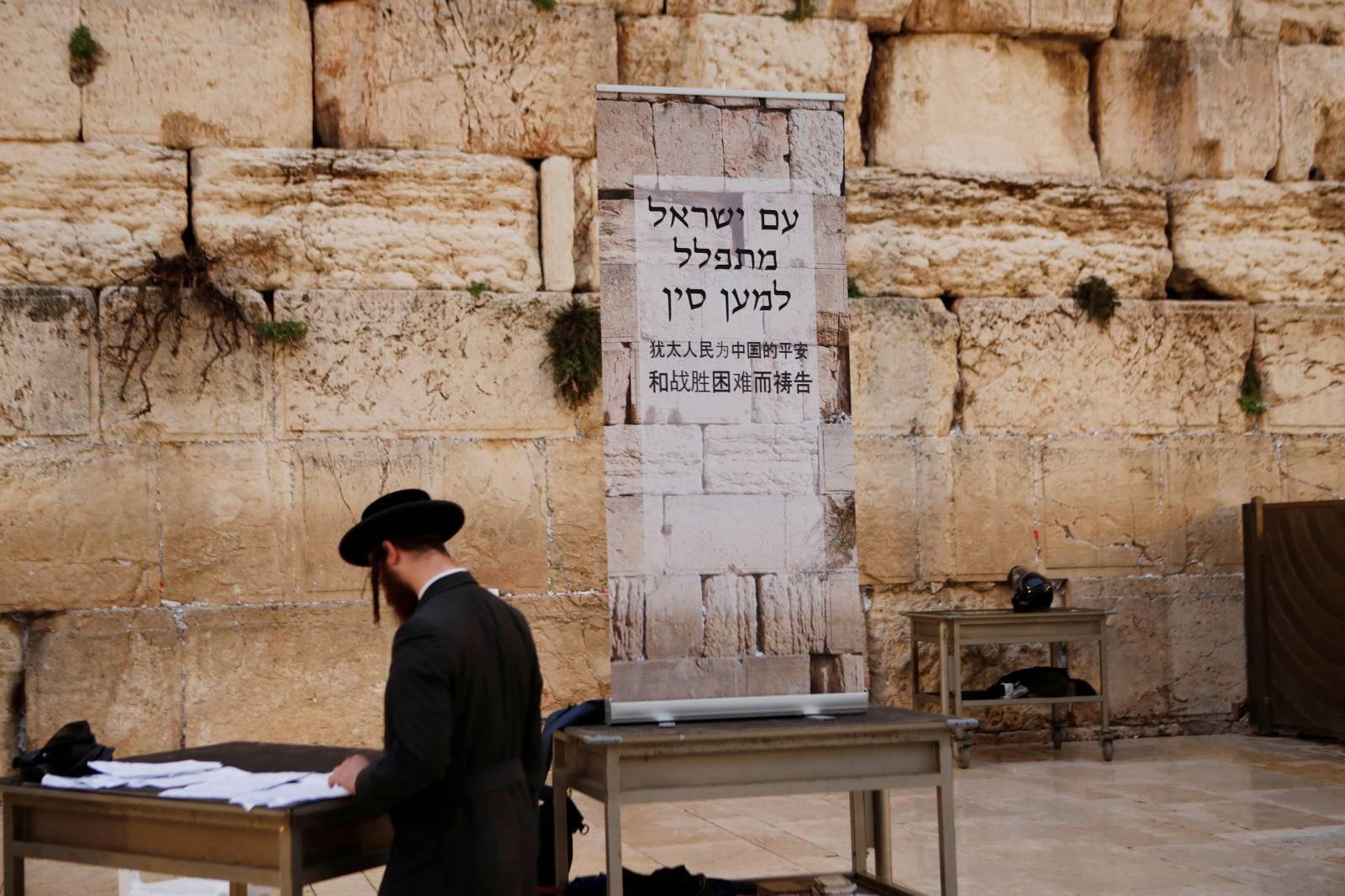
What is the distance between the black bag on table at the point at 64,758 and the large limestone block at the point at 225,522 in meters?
3.75

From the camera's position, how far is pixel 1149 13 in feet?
28.5

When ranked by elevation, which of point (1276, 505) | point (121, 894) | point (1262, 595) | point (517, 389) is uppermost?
point (517, 389)

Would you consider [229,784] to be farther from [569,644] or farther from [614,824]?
[569,644]

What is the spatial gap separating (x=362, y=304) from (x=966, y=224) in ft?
11.5

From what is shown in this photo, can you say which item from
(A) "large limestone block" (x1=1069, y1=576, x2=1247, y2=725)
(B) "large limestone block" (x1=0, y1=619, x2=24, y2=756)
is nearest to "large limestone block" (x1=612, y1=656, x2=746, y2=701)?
(B) "large limestone block" (x1=0, y1=619, x2=24, y2=756)

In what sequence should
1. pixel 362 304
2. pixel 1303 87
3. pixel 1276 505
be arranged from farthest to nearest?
pixel 1303 87, pixel 1276 505, pixel 362 304

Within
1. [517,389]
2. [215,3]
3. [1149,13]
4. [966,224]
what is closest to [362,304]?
[517,389]

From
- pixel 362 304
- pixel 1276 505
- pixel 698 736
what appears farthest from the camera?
pixel 1276 505

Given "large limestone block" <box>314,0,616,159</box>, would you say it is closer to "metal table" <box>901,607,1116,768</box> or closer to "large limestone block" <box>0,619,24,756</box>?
"large limestone block" <box>0,619,24,756</box>

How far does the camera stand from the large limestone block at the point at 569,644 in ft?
24.8

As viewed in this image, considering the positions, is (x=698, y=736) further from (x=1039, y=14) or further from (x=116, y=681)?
(x=1039, y=14)

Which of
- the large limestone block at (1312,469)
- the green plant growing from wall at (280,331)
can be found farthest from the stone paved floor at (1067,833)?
the green plant growing from wall at (280,331)

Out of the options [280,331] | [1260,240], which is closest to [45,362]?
[280,331]

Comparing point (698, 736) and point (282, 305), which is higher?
point (282, 305)
